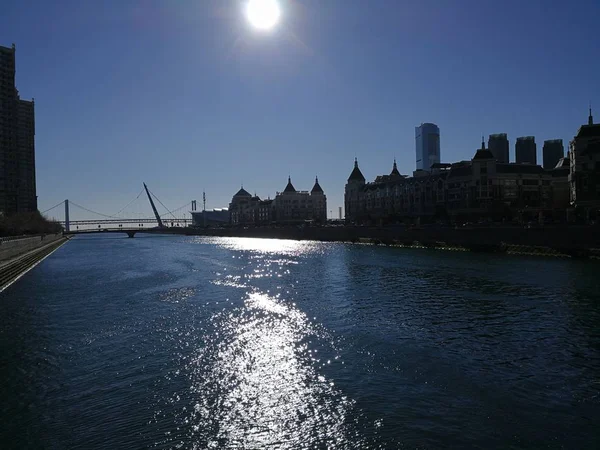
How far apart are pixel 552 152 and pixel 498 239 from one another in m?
134

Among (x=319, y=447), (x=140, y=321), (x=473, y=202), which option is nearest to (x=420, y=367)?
(x=319, y=447)

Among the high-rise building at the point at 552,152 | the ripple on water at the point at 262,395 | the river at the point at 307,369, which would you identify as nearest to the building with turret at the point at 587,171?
the river at the point at 307,369

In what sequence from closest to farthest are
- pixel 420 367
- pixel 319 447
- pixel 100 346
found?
pixel 319 447
pixel 420 367
pixel 100 346

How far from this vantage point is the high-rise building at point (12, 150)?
135250 mm

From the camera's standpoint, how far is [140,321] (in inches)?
1072

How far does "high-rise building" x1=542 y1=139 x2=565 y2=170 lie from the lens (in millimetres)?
178625

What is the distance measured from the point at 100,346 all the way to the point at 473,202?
334ft

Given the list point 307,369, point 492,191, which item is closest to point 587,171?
point 492,191

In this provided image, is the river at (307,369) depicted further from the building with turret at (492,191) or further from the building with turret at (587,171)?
the building with turret at (492,191)

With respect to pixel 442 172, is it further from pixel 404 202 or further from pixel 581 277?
pixel 581 277

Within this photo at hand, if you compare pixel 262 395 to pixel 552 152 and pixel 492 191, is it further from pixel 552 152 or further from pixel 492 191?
pixel 552 152

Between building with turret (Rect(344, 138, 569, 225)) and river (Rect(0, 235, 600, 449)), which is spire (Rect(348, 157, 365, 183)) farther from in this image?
river (Rect(0, 235, 600, 449))

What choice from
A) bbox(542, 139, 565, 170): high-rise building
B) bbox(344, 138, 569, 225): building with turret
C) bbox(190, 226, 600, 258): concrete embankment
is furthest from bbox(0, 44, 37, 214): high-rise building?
bbox(542, 139, 565, 170): high-rise building

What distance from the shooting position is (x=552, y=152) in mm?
180750
